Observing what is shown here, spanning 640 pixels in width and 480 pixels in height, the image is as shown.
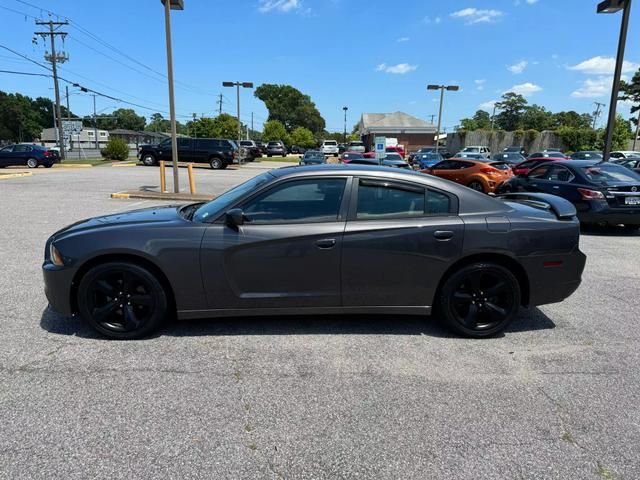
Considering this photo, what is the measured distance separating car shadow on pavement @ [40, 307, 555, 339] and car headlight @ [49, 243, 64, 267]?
65cm

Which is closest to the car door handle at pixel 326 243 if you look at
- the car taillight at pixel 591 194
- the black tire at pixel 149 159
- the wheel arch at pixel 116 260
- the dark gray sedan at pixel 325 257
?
the dark gray sedan at pixel 325 257

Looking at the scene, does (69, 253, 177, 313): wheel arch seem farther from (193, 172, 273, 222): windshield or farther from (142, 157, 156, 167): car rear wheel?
(142, 157, 156, 167): car rear wheel

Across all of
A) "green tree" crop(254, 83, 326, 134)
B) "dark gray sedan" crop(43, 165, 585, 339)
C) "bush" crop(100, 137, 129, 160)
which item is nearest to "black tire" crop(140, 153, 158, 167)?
"bush" crop(100, 137, 129, 160)

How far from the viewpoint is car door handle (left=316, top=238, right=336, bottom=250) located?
3625mm

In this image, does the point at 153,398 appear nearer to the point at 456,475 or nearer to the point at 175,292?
the point at 175,292

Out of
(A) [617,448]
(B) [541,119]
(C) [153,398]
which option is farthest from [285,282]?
(B) [541,119]

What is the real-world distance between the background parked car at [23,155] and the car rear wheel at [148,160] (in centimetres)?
569

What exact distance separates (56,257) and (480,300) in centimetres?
367

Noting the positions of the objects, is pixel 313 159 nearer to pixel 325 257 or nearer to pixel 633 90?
pixel 325 257

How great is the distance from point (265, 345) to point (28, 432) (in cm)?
169

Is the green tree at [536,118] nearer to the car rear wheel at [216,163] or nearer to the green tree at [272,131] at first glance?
the green tree at [272,131]

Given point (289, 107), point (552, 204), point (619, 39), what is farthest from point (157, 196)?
point (289, 107)

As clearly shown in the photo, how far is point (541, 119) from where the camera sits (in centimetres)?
10219

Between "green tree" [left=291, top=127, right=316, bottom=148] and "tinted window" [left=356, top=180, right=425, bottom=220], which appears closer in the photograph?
"tinted window" [left=356, top=180, right=425, bottom=220]
